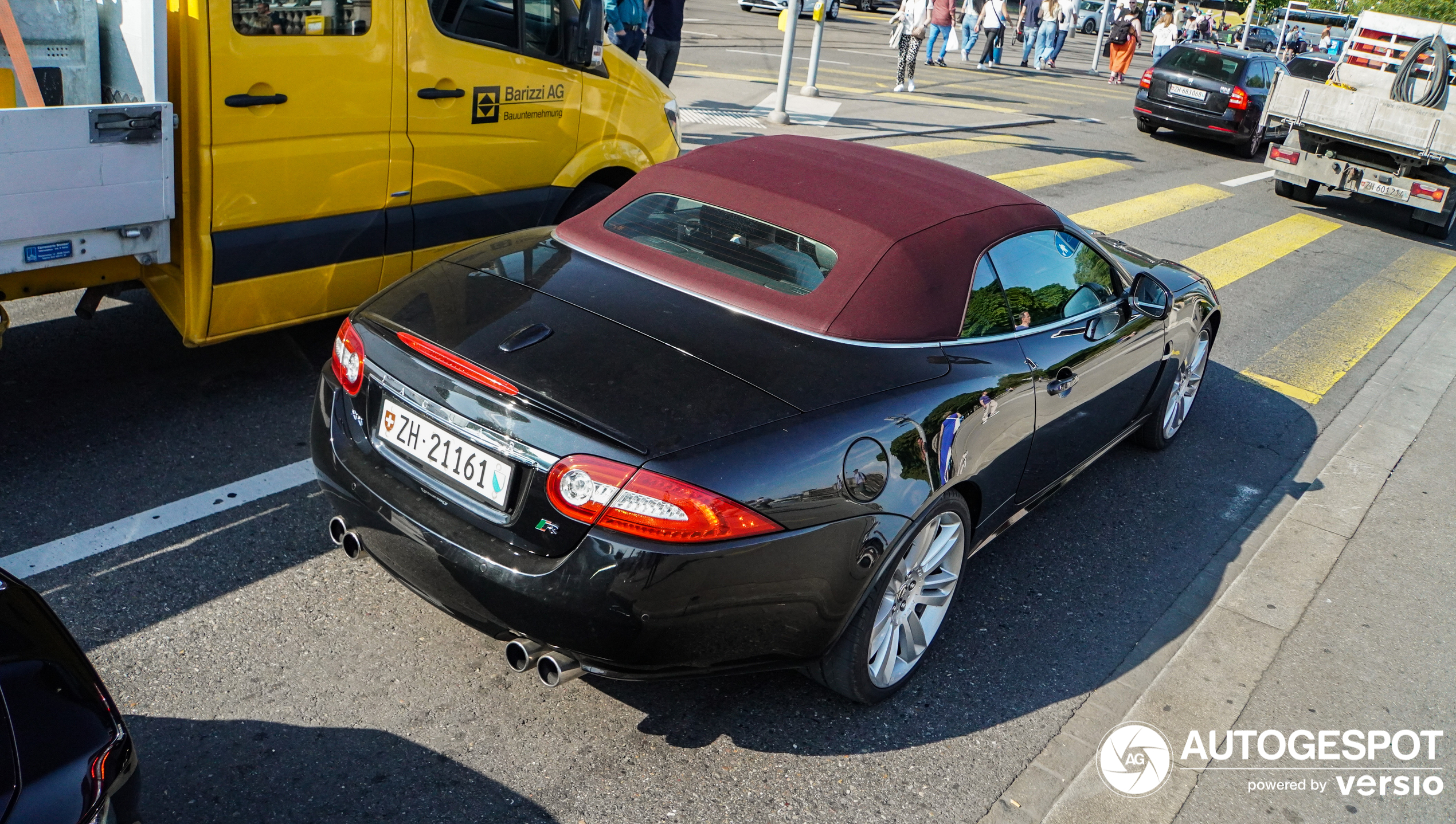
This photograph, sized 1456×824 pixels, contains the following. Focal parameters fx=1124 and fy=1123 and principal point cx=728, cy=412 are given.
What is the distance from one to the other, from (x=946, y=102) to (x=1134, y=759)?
16386 millimetres

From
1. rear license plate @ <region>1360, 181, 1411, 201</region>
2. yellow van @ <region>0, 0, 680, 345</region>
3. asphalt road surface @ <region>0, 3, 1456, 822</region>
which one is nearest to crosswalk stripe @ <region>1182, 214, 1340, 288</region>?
rear license plate @ <region>1360, 181, 1411, 201</region>

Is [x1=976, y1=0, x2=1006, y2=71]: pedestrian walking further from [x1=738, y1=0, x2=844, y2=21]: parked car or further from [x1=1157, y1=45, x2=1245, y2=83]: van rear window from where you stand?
[x1=1157, y1=45, x2=1245, y2=83]: van rear window

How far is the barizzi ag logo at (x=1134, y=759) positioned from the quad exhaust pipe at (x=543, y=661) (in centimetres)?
166

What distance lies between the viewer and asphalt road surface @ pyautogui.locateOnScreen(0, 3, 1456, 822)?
2994 millimetres

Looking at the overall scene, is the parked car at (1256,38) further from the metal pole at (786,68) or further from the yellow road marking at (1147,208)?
the metal pole at (786,68)

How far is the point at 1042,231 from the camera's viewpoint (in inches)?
166

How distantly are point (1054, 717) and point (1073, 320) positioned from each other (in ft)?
4.80

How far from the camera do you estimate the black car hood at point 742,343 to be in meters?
3.13

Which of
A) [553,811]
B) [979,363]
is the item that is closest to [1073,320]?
[979,363]

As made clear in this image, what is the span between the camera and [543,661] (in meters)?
2.87

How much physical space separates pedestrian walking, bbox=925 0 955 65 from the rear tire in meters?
18.6

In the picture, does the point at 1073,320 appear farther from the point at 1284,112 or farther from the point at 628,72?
the point at 1284,112

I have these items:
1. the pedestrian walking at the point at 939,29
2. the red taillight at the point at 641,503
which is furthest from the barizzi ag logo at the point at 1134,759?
the pedestrian walking at the point at 939,29

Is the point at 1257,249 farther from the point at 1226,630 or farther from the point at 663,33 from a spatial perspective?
the point at 1226,630
